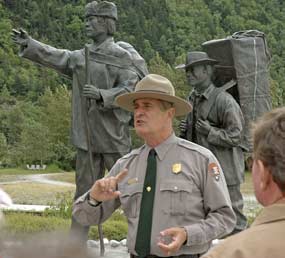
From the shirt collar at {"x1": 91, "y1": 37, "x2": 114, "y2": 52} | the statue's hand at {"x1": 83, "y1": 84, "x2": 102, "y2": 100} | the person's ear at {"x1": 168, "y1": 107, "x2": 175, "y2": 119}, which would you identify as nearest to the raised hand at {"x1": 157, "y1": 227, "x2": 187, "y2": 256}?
the person's ear at {"x1": 168, "y1": 107, "x2": 175, "y2": 119}

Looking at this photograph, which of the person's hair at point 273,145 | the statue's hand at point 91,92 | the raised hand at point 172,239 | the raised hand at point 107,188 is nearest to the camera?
the person's hair at point 273,145

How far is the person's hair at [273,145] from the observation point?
6.93 ft

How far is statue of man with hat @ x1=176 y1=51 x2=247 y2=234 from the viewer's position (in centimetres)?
765

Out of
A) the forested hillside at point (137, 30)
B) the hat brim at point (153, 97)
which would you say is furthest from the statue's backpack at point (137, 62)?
the forested hillside at point (137, 30)

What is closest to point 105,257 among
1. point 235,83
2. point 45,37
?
point 235,83

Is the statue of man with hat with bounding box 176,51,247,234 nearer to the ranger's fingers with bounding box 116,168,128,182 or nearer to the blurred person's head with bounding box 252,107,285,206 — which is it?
the ranger's fingers with bounding box 116,168,128,182

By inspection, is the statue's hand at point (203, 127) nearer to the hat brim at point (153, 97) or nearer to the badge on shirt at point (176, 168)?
the hat brim at point (153, 97)

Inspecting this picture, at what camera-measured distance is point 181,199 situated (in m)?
→ 3.64

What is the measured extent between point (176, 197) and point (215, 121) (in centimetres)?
425

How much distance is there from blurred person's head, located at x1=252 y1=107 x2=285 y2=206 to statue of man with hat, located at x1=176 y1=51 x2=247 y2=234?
541 centimetres

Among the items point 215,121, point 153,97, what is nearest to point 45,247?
point 153,97

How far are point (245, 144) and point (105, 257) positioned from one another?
6.36 ft

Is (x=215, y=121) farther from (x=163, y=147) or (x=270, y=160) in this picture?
(x=270, y=160)

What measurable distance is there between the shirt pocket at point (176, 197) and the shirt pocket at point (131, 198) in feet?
0.41
